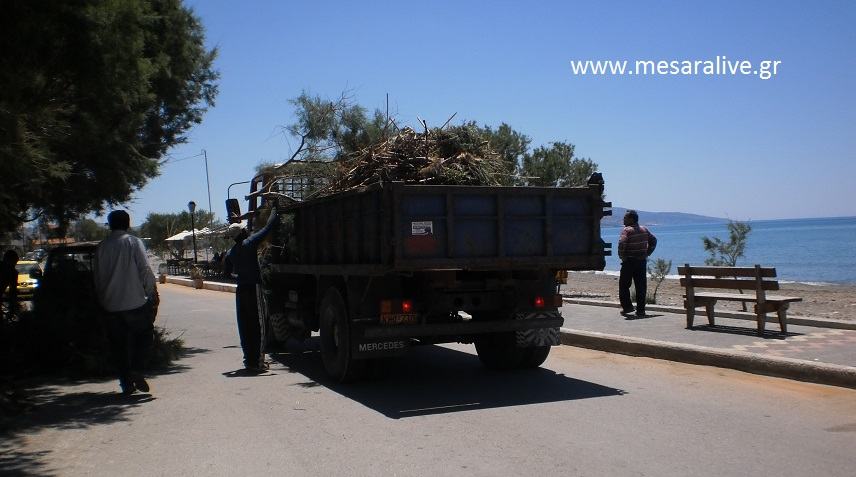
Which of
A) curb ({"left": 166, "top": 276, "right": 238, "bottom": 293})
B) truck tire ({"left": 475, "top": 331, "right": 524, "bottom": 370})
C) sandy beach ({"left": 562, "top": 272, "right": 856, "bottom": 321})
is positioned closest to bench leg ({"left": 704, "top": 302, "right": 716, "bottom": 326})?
sandy beach ({"left": 562, "top": 272, "right": 856, "bottom": 321})

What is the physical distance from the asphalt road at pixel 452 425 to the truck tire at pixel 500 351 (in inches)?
7.2

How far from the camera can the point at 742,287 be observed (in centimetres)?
1045

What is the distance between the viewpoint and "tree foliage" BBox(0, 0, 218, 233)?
585cm

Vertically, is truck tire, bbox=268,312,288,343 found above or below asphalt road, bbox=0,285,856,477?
above

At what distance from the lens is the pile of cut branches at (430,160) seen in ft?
27.5

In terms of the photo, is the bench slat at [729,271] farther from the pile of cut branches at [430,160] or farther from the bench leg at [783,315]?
the pile of cut branches at [430,160]

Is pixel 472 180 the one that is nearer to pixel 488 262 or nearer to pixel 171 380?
pixel 488 262

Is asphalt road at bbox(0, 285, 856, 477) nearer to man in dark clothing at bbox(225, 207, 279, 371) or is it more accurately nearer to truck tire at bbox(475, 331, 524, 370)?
truck tire at bbox(475, 331, 524, 370)

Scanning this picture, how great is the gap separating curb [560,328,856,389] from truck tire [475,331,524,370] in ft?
6.27

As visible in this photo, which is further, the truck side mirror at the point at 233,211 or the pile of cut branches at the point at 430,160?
the truck side mirror at the point at 233,211

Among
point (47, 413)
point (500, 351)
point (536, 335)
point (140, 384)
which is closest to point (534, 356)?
point (500, 351)

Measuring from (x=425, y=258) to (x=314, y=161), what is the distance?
5.16 meters

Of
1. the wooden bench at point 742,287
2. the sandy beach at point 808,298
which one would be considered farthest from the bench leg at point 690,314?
the sandy beach at point 808,298

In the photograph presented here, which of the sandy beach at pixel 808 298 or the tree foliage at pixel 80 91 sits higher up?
the tree foliage at pixel 80 91
